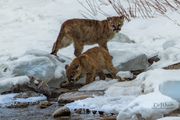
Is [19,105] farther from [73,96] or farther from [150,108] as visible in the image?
[150,108]

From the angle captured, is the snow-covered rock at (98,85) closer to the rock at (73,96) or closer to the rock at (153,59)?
the rock at (73,96)

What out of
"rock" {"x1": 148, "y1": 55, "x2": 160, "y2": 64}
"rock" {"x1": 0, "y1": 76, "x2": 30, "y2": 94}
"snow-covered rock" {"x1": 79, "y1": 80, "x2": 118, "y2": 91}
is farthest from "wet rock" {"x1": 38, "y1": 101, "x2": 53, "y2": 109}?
"rock" {"x1": 148, "y1": 55, "x2": 160, "y2": 64}

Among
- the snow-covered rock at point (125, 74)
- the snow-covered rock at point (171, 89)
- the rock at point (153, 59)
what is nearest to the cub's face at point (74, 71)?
the snow-covered rock at point (125, 74)

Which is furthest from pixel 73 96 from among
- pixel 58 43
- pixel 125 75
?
pixel 58 43

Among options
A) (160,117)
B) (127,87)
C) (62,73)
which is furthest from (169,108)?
(62,73)

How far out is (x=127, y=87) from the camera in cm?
851

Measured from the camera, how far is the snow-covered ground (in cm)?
691

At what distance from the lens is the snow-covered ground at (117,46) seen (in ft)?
22.7

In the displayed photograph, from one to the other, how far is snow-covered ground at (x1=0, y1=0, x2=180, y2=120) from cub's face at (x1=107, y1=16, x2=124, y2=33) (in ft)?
1.19

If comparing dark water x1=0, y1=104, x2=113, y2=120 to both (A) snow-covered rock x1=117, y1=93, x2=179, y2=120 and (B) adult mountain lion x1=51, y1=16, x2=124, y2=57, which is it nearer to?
(A) snow-covered rock x1=117, y1=93, x2=179, y2=120

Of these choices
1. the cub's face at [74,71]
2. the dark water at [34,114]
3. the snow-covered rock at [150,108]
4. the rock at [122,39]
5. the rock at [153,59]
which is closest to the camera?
the snow-covered rock at [150,108]

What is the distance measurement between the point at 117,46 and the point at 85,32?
0.81 m

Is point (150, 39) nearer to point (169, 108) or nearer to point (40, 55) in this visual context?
point (40, 55)

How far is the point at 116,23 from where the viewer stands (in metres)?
11.2
